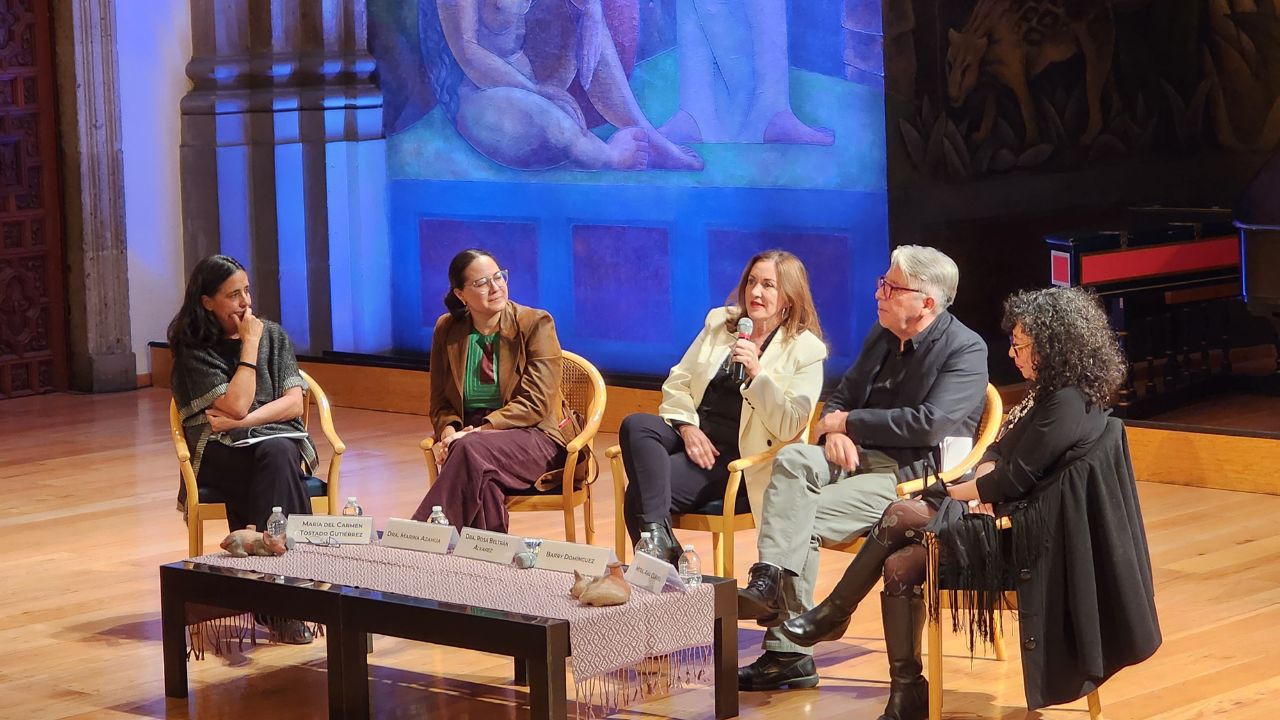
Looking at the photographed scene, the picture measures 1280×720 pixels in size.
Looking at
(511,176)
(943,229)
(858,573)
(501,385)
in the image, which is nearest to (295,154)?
(511,176)

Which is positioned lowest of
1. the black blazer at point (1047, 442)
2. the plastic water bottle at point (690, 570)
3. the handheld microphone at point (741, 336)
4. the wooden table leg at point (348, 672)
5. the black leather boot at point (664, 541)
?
the wooden table leg at point (348, 672)

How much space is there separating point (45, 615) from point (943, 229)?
416cm

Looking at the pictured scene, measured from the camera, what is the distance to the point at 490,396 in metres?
5.52

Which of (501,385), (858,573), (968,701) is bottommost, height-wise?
(968,701)

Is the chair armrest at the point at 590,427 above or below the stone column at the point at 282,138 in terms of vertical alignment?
below

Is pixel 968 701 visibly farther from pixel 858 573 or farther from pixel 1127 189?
pixel 1127 189

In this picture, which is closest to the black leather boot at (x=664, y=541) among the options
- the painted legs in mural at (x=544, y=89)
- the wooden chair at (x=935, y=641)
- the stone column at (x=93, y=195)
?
the wooden chair at (x=935, y=641)

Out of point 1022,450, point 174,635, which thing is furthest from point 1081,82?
point 174,635

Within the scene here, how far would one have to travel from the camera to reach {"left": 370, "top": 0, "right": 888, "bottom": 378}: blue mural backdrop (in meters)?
8.02

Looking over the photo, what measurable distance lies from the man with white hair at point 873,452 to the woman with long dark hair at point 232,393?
1.48m

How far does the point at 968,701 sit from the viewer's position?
442 centimetres

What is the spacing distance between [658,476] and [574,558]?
749 millimetres

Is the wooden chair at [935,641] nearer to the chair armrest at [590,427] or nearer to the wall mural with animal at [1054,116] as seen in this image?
the chair armrest at [590,427]

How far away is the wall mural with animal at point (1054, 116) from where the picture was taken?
7824 mm
